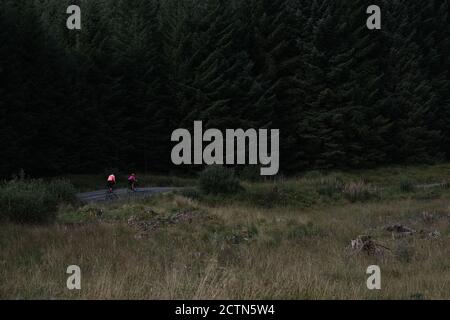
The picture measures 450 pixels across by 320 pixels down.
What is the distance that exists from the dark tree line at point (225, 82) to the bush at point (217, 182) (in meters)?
15.8

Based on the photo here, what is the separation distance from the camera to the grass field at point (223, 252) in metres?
6.41

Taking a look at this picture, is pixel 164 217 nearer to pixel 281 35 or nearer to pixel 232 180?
pixel 232 180

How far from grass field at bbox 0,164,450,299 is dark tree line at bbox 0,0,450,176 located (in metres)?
19.2

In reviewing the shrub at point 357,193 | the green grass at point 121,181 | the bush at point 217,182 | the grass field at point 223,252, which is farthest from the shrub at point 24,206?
the green grass at point 121,181

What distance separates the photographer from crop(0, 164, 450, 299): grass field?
252 inches

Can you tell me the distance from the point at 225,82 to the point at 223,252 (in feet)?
111

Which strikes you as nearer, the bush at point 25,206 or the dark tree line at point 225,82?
the bush at point 25,206

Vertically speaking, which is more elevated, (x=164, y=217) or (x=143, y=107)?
(x=143, y=107)

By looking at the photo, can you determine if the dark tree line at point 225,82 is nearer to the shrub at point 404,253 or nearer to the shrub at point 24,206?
the shrub at point 24,206

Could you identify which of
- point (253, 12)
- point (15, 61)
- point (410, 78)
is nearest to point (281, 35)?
point (253, 12)

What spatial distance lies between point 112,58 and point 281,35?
55.6 feet

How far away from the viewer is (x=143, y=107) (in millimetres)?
44844

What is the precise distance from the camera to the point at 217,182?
25.8 meters

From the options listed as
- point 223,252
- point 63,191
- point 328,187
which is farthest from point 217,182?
point 223,252
